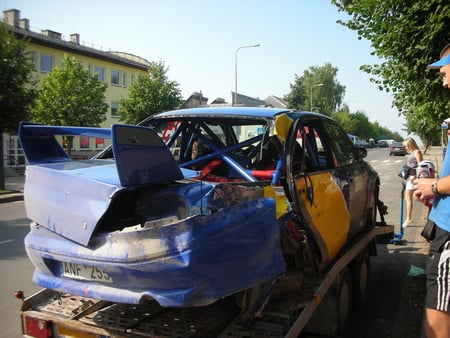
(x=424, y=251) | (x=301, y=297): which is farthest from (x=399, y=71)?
(x=301, y=297)

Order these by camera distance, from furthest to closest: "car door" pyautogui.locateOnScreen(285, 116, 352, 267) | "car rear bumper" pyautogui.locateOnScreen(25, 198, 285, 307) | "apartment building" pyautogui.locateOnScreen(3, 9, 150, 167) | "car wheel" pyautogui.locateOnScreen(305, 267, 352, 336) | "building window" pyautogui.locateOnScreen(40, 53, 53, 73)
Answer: "building window" pyautogui.locateOnScreen(40, 53, 53, 73) → "apartment building" pyautogui.locateOnScreen(3, 9, 150, 167) → "car wheel" pyautogui.locateOnScreen(305, 267, 352, 336) → "car door" pyautogui.locateOnScreen(285, 116, 352, 267) → "car rear bumper" pyautogui.locateOnScreen(25, 198, 285, 307)

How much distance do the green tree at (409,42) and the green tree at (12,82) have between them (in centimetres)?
1129

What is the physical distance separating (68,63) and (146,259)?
20.8m

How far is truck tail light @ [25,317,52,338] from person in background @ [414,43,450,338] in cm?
235

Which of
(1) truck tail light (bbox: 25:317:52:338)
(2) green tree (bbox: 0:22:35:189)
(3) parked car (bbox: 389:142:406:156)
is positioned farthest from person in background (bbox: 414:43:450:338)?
(3) parked car (bbox: 389:142:406:156)

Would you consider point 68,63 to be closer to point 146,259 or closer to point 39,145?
point 39,145

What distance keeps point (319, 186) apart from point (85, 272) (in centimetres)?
199

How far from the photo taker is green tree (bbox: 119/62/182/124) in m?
25.9

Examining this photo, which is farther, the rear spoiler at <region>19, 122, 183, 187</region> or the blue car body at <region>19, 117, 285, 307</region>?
the rear spoiler at <region>19, 122, 183, 187</region>

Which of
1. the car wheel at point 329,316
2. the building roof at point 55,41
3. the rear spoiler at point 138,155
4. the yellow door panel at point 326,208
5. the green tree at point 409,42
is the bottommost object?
the car wheel at point 329,316

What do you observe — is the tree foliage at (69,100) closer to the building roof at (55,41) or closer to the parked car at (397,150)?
the building roof at (55,41)

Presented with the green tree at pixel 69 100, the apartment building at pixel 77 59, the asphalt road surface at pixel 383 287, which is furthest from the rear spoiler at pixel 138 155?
the apartment building at pixel 77 59

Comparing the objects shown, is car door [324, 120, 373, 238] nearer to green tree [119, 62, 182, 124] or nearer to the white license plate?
the white license plate

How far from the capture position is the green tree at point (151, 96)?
25906 millimetres
